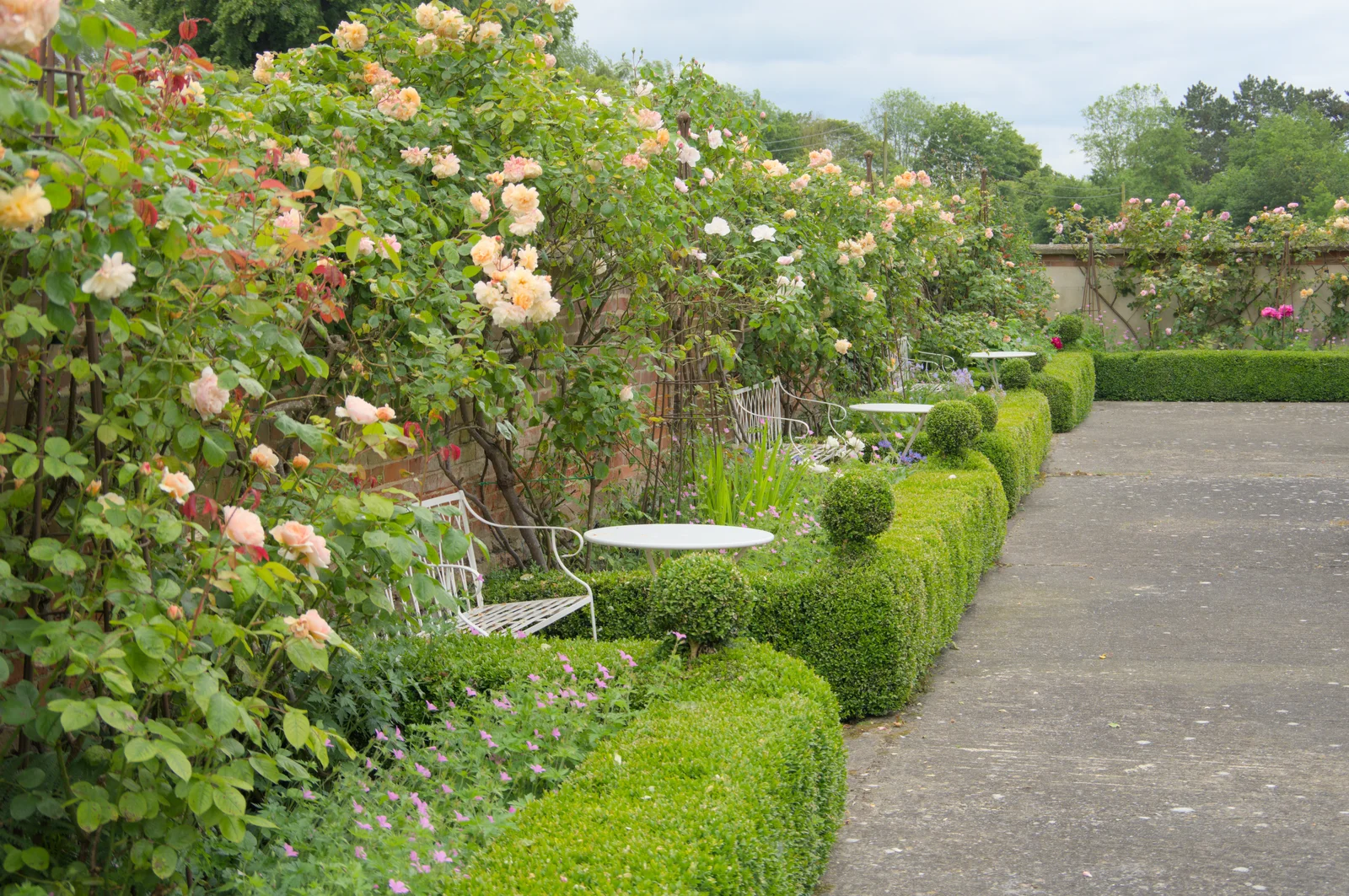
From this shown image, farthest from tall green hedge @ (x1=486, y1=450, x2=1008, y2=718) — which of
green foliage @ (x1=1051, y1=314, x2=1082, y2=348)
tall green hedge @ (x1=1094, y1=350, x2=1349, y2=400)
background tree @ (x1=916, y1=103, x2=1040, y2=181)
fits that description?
background tree @ (x1=916, y1=103, x2=1040, y2=181)

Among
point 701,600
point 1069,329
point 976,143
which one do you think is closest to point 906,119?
point 976,143

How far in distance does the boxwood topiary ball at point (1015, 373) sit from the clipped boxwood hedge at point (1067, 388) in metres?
0.25

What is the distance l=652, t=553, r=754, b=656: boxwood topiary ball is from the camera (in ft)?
11.1

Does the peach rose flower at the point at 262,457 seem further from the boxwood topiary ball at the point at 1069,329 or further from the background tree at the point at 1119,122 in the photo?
the background tree at the point at 1119,122

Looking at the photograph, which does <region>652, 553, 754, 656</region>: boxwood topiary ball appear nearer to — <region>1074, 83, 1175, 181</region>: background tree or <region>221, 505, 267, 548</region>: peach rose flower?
<region>221, 505, 267, 548</region>: peach rose flower

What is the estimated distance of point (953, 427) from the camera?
22.1ft

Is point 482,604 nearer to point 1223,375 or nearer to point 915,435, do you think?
point 915,435

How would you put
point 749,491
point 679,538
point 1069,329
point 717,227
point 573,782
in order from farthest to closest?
point 1069,329 → point 717,227 → point 749,491 → point 679,538 → point 573,782

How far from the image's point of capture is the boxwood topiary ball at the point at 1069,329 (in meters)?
16.2

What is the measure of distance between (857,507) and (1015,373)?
7.48 m

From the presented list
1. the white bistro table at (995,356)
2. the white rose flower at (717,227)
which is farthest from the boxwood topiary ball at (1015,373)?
the white rose flower at (717,227)

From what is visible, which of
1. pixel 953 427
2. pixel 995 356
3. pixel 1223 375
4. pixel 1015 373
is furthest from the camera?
pixel 1223 375

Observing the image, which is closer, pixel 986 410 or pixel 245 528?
pixel 245 528

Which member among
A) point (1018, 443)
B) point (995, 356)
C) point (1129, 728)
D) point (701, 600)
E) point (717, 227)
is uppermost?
point (717, 227)
